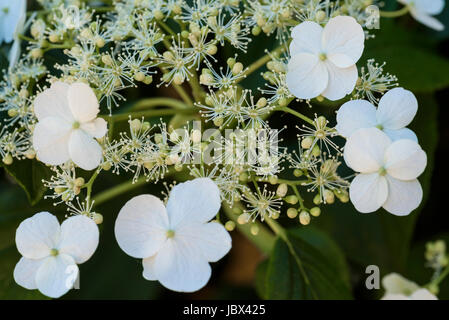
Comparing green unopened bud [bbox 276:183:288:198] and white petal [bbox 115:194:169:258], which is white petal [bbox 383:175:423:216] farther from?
white petal [bbox 115:194:169:258]

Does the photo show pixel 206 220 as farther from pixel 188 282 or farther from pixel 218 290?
pixel 218 290

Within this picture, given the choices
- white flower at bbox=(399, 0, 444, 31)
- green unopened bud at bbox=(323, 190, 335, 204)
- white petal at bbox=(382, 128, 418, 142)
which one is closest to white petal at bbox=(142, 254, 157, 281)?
green unopened bud at bbox=(323, 190, 335, 204)

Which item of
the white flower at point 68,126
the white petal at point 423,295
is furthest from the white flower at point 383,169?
the white flower at point 68,126

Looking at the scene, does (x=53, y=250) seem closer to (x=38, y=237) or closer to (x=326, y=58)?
(x=38, y=237)

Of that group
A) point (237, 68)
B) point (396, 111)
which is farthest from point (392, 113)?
point (237, 68)

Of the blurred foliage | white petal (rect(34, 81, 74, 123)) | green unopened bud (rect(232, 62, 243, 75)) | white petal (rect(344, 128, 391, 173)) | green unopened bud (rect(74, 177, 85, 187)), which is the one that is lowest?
the blurred foliage

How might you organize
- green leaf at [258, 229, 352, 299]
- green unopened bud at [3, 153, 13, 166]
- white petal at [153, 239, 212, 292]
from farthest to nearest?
green leaf at [258, 229, 352, 299], green unopened bud at [3, 153, 13, 166], white petal at [153, 239, 212, 292]
